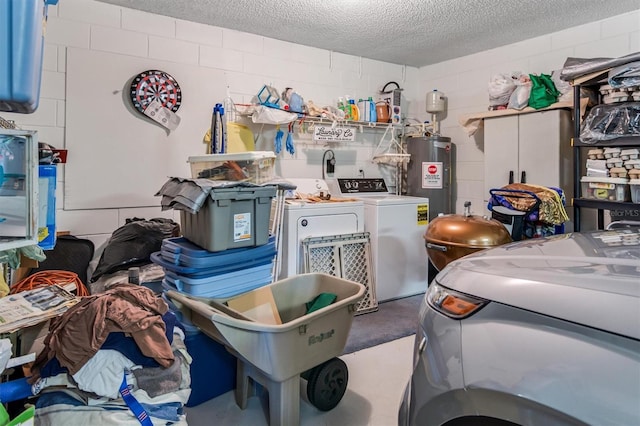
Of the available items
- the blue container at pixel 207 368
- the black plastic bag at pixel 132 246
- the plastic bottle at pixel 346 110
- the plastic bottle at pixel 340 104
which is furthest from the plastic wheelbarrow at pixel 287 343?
the plastic bottle at pixel 340 104

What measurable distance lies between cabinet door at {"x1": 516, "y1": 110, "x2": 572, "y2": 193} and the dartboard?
10.4ft

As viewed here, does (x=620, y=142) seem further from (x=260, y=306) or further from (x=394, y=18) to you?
(x=260, y=306)

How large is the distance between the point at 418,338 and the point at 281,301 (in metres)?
1.21

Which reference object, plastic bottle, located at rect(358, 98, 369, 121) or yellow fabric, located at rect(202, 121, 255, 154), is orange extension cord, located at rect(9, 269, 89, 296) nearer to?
yellow fabric, located at rect(202, 121, 255, 154)

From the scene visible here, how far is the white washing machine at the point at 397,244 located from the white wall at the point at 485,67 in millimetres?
1089

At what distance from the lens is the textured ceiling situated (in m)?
3.26

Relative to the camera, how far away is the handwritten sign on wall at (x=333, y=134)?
13.8 feet

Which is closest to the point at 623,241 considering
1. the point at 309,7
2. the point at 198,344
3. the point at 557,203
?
the point at 557,203

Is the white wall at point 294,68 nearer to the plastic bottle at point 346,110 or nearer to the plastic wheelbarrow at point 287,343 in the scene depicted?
the plastic bottle at point 346,110

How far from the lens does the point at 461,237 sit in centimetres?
243

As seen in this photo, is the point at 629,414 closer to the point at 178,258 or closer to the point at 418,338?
the point at 418,338

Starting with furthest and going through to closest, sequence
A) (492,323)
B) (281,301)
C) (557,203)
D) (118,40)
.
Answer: (118,40), (557,203), (281,301), (492,323)

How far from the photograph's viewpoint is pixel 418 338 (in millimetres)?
1275

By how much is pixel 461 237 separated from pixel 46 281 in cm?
258
